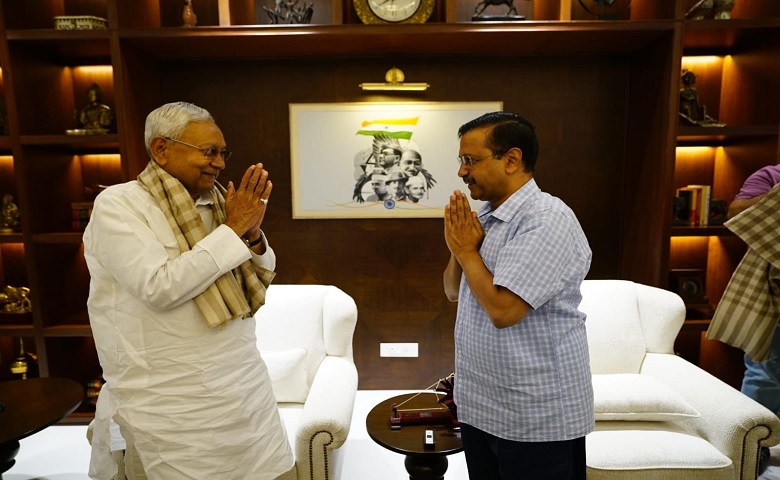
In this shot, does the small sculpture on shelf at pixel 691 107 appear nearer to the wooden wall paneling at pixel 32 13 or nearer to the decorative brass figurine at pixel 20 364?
the wooden wall paneling at pixel 32 13

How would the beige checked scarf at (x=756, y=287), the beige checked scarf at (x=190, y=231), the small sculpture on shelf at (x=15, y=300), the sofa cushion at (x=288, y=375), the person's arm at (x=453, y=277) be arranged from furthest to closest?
1. the small sculpture on shelf at (x=15, y=300)
2. the sofa cushion at (x=288, y=375)
3. the beige checked scarf at (x=756, y=287)
4. the person's arm at (x=453, y=277)
5. the beige checked scarf at (x=190, y=231)

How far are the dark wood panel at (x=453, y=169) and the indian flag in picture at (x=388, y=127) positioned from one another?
0.14m

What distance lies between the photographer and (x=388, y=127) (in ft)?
9.98

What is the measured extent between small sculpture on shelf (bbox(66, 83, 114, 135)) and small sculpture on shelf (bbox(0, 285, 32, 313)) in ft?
3.29

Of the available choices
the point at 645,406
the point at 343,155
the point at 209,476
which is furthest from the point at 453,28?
the point at 209,476

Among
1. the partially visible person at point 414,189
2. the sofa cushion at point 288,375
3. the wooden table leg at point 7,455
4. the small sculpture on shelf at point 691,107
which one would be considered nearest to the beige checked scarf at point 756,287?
the small sculpture on shelf at point 691,107

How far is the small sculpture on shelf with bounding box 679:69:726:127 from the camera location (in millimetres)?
2789

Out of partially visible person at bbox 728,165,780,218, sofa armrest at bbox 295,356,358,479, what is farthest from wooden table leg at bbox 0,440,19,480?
partially visible person at bbox 728,165,780,218

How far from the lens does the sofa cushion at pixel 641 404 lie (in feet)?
6.43

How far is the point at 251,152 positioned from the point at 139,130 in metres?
0.62

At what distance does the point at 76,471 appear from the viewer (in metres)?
2.36

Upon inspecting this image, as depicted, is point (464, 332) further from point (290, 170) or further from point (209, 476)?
point (290, 170)

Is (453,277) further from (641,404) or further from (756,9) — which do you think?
(756,9)

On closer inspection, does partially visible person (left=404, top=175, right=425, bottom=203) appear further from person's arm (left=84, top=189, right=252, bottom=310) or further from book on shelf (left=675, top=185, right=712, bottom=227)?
person's arm (left=84, top=189, right=252, bottom=310)
